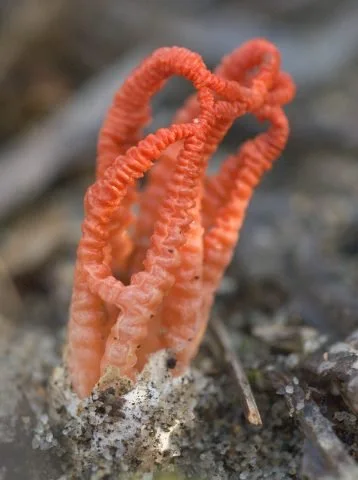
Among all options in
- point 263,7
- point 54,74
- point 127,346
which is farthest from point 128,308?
point 263,7

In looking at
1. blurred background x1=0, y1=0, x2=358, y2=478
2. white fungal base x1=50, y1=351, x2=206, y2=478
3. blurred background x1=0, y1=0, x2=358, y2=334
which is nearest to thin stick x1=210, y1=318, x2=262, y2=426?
white fungal base x1=50, y1=351, x2=206, y2=478

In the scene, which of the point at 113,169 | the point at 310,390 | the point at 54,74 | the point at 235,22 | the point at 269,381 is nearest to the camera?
the point at 113,169

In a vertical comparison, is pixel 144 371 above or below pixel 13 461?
above

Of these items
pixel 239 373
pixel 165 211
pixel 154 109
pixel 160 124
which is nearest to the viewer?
pixel 165 211

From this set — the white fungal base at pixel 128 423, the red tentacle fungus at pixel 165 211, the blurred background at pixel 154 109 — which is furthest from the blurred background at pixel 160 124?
the red tentacle fungus at pixel 165 211

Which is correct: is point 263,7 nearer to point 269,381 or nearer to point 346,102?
point 346,102

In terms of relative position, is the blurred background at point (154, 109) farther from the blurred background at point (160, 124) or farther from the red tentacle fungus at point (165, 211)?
the red tentacle fungus at point (165, 211)

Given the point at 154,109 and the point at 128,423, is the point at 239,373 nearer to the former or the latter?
the point at 128,423

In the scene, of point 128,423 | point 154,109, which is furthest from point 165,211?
point 154,109
